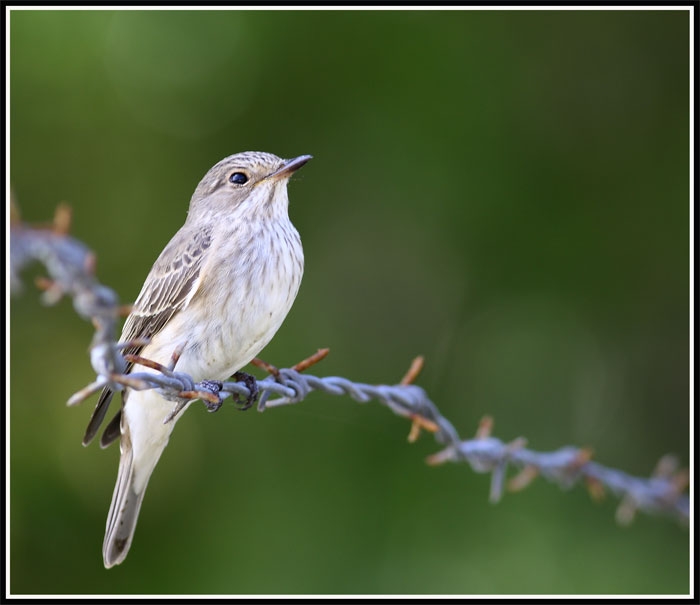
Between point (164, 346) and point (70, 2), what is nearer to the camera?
point (164, 346)

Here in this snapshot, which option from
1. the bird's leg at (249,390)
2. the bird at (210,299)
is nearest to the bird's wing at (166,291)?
the bird at (210,299)

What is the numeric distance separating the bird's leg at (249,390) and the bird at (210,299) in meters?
0.08

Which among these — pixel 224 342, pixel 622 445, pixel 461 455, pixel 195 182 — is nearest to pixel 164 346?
pixel 224 342

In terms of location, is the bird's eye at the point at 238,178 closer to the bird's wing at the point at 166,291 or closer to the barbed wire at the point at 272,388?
the bird's wing at the point at 166,291

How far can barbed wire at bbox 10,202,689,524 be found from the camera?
167 centimetres

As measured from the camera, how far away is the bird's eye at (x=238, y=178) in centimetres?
371

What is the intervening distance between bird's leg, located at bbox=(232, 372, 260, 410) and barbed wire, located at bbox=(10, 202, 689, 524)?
0.09 feet

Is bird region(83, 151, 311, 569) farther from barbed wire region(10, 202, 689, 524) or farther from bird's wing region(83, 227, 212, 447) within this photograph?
barbed wire region(10, 202, 689, 524)

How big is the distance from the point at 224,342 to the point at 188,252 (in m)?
0.44

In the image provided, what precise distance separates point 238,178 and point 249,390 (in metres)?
1.02

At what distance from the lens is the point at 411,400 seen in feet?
10.5

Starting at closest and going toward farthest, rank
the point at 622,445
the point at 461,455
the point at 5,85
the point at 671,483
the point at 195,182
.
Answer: the point at 461,455 → the point at 5,85 → the point at 671,483 → the point at 195,182 → the point at 622,445

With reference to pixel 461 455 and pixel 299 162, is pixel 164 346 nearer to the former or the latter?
pixel 299 162

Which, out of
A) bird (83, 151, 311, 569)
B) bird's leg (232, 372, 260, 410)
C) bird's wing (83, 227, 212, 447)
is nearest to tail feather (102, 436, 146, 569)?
bird (83, 151, 311, 569)
